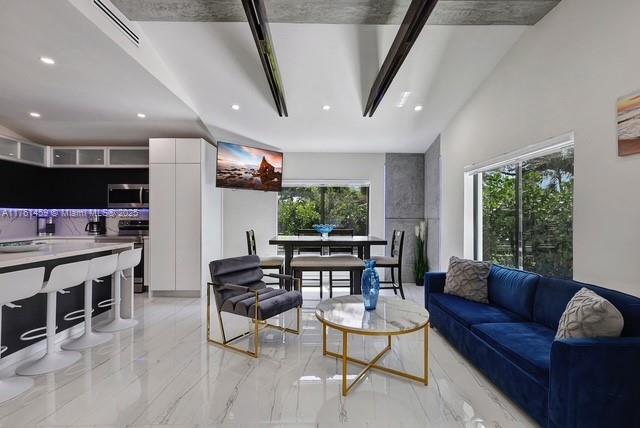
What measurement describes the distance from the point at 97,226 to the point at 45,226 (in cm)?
98

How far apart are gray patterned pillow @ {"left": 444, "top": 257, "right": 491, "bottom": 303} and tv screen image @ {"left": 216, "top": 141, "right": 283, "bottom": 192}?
3463 millimetres

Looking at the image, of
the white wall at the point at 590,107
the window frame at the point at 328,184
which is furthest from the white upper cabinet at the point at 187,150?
the white wall at the point at 590,107

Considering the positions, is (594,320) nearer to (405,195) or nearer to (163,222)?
(405,195)

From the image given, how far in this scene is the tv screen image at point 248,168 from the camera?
198 inches

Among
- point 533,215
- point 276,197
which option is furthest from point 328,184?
point 533,215

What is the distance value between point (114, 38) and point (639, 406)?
4568 millimetres

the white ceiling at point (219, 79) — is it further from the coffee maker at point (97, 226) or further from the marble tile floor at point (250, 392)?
the marble tile floor at point (250, 392)

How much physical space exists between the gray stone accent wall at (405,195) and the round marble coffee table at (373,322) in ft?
11.0

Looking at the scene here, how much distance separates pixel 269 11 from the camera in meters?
2.86

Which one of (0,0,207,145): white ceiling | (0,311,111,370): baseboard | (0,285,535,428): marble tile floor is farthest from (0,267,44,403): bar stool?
(0,0,207,145): white ceiling

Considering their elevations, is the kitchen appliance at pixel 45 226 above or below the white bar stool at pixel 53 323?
above

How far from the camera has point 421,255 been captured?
5891mm

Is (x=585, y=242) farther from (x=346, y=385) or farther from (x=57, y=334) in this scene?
(x=57, y=334)

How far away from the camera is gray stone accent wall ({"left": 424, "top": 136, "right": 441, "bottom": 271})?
540cm
